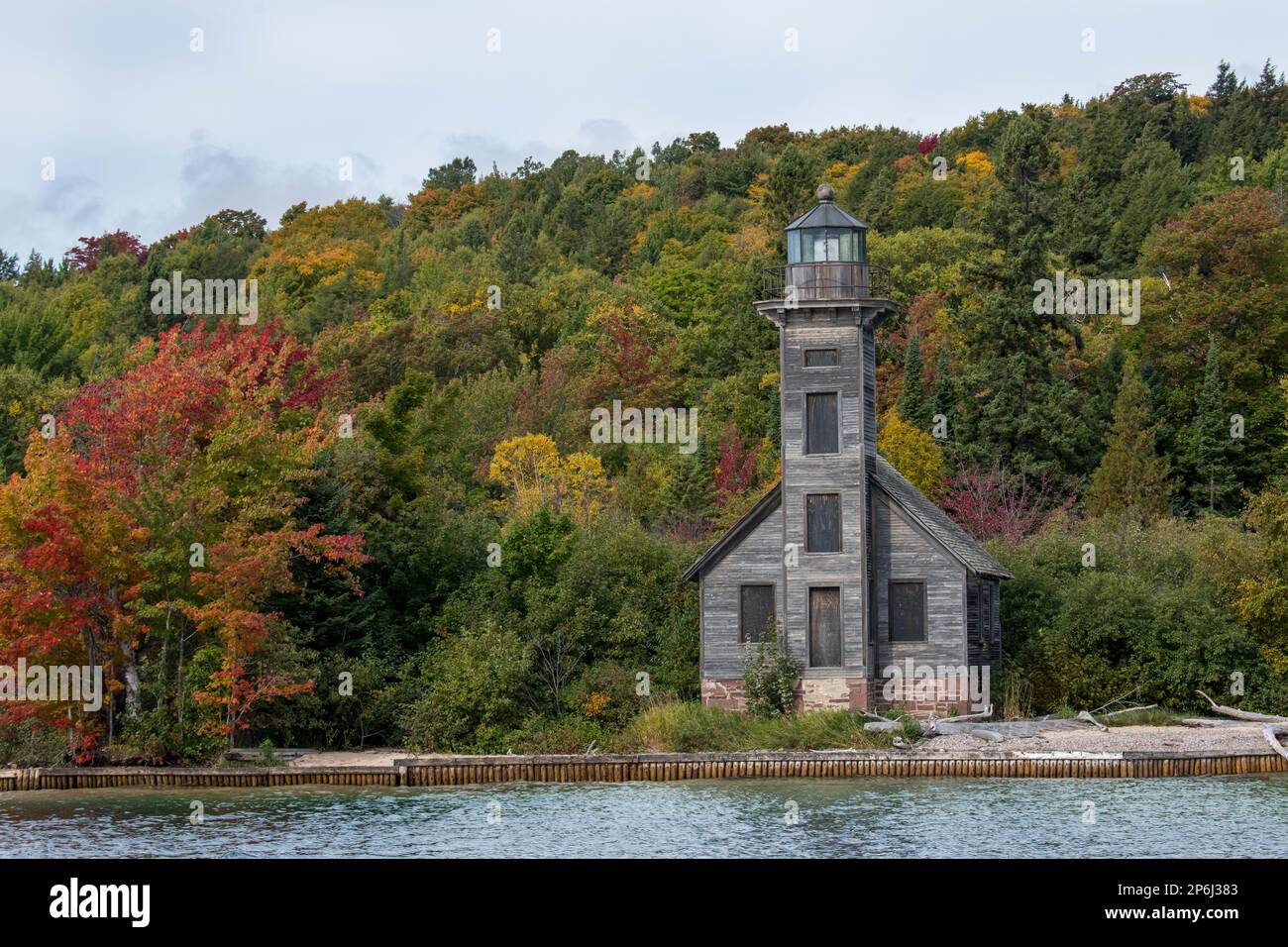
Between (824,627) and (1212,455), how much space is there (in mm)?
27852

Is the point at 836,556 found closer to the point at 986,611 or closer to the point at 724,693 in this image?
the point at 724,693

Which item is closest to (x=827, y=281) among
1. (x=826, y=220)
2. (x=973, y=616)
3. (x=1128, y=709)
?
(x=826, y=220)

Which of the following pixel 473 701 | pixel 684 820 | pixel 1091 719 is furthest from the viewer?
pixel 1091 719

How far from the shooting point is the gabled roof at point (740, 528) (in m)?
43.0

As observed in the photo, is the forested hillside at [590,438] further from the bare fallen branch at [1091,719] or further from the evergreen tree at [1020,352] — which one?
the bare fallen branch at [1091,719]

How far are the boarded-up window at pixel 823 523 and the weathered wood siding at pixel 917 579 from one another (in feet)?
3.60

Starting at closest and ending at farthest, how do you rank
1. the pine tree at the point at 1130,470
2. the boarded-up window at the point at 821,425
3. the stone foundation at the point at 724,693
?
the stone foundation at the point at 724,693 → the boarded-up window at the point at 821,425 → the pine tree at the point at 1130,470

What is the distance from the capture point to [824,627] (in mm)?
42062

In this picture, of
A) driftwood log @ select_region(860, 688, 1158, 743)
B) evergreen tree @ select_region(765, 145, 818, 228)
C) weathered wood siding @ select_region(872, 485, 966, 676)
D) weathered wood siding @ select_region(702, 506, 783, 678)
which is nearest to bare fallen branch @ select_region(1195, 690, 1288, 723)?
driftwood log @ select_region(860, 688, 1158, 743)

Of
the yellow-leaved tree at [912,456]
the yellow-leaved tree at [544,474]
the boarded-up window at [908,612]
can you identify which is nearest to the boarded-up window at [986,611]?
the boarded-up window at [908,612]

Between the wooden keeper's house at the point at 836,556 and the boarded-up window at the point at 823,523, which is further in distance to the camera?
the boarded-up window at the point at 823,523

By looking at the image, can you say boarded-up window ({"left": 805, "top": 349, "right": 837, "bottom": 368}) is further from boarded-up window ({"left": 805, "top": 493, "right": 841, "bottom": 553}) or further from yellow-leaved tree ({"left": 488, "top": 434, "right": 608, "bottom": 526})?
yellow-leaved tree ({"left": 488, "top": 434, "right": 608, "bottom": 526})

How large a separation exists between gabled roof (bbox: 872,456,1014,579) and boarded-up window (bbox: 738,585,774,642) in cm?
390

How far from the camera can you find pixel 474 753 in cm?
3978
